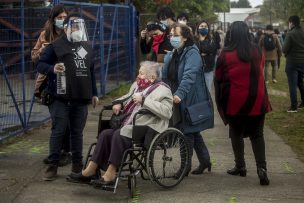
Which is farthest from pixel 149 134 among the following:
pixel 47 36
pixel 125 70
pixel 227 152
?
pixel 125 70

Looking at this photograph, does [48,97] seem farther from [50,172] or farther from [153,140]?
[153,140]

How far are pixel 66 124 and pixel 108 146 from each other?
665 millimetres

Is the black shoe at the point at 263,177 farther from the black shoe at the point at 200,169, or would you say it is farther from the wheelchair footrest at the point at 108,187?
the wheelchair footrest at the point at 108,187

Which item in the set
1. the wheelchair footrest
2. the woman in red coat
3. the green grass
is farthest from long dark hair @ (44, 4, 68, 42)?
the green grass

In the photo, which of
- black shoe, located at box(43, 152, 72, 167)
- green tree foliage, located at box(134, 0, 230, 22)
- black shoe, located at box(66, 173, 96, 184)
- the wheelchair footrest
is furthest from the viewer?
green tree foliage, located at box(134, 0, 230, 22)

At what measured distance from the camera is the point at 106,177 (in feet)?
18.8

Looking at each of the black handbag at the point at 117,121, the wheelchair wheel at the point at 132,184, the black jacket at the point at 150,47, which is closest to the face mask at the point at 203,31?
the black jacket at the point at 150,47

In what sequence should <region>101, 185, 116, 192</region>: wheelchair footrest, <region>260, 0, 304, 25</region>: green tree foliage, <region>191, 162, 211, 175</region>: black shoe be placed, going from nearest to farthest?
<region>101, 185, 116, 192</region>: wheelchair footrest
<region>191, 162, 211, 175</region>: black shoe
<region>260, 0, 304, 25</region>: green tree foliage

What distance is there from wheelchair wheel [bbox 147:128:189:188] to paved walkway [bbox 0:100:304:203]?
123 mm

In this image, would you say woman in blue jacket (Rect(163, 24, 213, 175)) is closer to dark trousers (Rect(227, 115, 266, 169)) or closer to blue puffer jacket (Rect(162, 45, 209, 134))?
blue puffer jacket (Rect(162, 45, 209, 134))

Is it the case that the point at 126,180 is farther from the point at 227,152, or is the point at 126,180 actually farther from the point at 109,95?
the point at 109,95

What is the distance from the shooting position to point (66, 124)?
6.41 metres

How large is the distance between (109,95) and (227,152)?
5862mm

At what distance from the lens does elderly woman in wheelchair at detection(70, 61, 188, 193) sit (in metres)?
5.75
